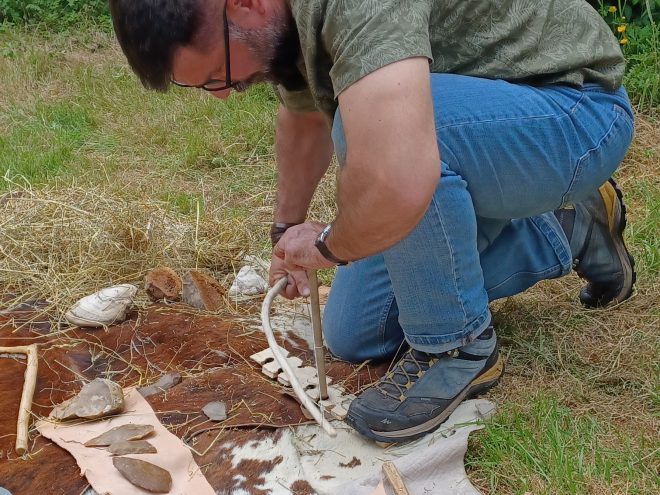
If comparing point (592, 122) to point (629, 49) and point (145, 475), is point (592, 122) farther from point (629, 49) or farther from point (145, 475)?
point (629, 49)

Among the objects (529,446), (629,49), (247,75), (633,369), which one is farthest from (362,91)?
(629,49)

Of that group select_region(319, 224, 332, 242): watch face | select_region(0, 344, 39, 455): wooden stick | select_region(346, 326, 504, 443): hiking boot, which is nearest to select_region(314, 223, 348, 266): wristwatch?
select_region(319, 224, 332, 242): watch face

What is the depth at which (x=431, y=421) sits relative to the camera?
6.38ft

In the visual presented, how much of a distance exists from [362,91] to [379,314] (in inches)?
35.9

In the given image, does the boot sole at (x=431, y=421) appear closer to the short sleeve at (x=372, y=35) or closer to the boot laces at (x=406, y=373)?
the boot laces at (x=406, y=373)

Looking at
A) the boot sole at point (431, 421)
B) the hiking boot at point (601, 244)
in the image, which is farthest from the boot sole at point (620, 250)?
the boot sole at point (431, 421)

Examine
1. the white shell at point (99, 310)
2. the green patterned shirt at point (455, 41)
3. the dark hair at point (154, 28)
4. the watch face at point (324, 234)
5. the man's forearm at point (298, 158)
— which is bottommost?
the white shell at point (99, 310)

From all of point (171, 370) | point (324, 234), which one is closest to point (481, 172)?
point (324, 234)

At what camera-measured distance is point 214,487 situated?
1.82m

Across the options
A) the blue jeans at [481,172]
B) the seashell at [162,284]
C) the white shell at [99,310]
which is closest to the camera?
the blue jeans at [481,172]

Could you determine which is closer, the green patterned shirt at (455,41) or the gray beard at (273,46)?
the green patterned shirt at (455,41)

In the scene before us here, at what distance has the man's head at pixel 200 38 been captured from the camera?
150 cm

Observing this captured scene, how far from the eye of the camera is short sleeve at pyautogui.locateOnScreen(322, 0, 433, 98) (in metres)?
1.37

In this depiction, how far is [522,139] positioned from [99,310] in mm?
1350
